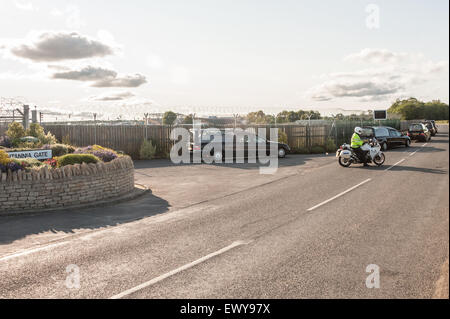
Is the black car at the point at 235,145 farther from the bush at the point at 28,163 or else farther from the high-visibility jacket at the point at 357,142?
the bush at the point at 28,163

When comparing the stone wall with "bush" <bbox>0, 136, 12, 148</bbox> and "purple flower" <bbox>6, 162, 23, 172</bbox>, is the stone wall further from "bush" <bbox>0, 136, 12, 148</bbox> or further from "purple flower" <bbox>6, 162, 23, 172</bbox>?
"bush" <bbox>0, 136, 12, 148</bbox>

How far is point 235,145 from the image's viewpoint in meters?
22.5

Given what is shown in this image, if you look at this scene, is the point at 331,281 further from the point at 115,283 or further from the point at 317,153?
the point at 317,153

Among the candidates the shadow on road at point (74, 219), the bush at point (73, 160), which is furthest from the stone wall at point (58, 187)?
the bush at point (73, 160)

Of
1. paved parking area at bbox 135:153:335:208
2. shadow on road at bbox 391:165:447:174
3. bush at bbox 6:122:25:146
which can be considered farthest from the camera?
bush at bbox 6:122:25:146

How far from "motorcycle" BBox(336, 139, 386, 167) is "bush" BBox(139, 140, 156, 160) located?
10.8 meters

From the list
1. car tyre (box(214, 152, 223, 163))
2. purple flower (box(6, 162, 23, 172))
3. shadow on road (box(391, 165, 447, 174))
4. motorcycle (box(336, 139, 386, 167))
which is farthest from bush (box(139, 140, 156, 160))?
shadow on road (box(391, 165, 447, 174))

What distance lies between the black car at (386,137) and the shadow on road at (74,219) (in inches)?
786

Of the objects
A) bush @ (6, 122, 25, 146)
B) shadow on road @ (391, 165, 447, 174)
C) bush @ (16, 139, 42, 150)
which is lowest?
shadow on road @ (391, 165, 447, 174)

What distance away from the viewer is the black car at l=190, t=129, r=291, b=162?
72.3 feet

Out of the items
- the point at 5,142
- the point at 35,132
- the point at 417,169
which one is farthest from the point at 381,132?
the point at 5,142

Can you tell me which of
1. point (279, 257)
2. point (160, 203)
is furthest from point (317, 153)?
point (279, 257)

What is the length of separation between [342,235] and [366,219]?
56.9 inches
